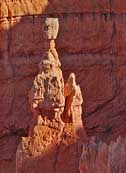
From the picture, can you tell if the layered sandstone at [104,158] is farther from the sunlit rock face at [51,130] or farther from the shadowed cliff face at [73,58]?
the shadowed cliff face at [73,58]

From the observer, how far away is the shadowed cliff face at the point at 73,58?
14531 millimetres

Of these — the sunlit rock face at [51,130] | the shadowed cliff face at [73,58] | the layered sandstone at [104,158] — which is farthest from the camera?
the shadowed cliff face at [73,58]

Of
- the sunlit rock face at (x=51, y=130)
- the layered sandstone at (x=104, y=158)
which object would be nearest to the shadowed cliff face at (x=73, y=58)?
the sunlit rock face at (x=51, y=130)

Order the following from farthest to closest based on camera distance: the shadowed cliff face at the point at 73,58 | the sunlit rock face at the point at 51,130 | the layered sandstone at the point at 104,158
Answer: the shadowed cliff face at the point at 73,58 < the sunlit rock face at the point at 51,130 < the layered sandstone at the point at 104,158

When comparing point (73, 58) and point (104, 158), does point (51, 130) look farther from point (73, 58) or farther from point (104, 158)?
point (73, 58)

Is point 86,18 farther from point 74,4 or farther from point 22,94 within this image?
point 22,94

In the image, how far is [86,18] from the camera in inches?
584

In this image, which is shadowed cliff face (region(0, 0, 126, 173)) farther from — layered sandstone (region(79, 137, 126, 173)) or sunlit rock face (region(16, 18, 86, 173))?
layered sandstone (region(79, 137, 126, 173))

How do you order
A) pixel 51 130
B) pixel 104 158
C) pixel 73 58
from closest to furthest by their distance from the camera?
1. pixel 104 158
2. pixel 51 130
3. pixel 73 58

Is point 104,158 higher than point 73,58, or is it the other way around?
point 73,58

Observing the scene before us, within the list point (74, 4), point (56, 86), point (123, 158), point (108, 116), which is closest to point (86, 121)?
point (108, 116)

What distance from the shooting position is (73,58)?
1483cm

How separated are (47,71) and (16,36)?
400 cm

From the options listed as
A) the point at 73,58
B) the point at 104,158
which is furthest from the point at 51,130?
the point at 73,58
